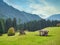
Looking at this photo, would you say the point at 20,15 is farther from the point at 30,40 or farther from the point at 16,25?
the point at 30,40

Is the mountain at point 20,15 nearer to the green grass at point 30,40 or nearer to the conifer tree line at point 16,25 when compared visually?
the conifer tree line at point 16,25

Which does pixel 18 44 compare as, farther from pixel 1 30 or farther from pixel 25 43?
pixel 1 30

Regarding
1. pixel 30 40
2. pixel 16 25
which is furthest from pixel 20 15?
pixel 30 40

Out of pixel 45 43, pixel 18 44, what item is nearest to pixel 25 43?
pixel 18 44

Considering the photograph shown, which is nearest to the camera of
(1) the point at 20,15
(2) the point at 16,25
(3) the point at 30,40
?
(3) the point at 30,40

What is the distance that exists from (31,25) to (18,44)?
109ft

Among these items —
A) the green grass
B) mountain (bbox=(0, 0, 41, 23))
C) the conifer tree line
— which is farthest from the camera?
mountain (bbox=(0, 0, 41, 23))

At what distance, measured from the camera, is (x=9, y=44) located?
46.8 feet

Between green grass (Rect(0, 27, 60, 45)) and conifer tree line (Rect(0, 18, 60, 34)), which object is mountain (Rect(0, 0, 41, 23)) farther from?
green grass (Rect(0, 27, 60, 45))

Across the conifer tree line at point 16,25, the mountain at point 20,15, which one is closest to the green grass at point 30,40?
the conifer tree line at point 16,25

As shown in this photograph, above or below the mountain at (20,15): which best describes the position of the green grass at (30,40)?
below

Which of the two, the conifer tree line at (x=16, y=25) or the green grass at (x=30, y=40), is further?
the conifer tree line at (x=16, y=25)

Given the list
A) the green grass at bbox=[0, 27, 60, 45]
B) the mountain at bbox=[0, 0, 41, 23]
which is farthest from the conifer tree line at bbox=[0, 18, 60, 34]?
the green grass at bbox=[0, 27, 60, 45]

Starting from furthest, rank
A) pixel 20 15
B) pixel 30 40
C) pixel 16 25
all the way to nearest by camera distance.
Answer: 1. pixel 20 15
2. pixel 16 25
3. pixel 30 40
